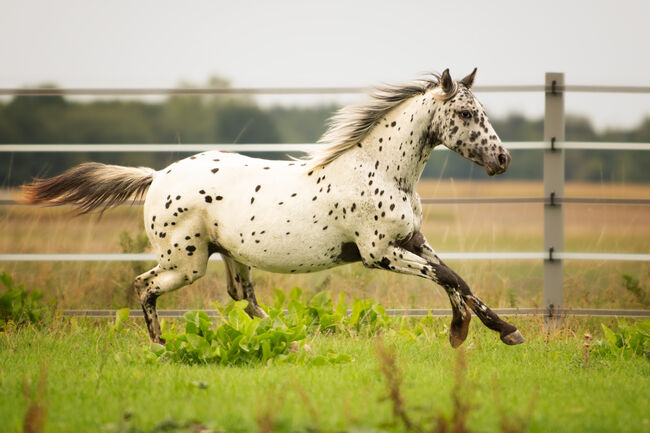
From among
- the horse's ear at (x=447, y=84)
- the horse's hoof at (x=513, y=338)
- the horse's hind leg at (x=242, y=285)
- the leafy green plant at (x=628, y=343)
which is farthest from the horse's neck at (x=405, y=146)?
the leafy green plant at (x=628, y=343)

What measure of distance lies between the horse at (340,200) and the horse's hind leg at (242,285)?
0.82ft

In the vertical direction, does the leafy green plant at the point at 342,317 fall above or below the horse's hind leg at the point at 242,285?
below

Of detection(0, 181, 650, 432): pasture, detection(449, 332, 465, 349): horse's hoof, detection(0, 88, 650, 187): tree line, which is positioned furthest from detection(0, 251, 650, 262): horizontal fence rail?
detection(0, 88, 650, 187): tree line

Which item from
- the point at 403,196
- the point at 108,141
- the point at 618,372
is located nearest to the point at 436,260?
the point at 403,196

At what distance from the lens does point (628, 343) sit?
17.9 ft

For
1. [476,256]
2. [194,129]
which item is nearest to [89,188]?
[476,256]

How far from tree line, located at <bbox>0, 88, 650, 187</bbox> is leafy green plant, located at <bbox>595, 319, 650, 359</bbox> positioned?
1254 cm

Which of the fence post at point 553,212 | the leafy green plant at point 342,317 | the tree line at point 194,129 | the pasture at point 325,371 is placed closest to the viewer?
the pasture at point 325,371

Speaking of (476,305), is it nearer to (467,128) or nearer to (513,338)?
(513,338)

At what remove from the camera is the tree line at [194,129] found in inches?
836

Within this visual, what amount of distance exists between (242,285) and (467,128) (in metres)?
2.08

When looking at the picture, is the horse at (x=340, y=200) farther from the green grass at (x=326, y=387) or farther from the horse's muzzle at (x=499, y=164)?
the green grass at (x=326, y=387)

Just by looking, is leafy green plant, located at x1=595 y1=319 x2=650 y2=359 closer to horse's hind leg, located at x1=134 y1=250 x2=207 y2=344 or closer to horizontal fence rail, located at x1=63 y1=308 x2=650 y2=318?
horizontal fence rail, located at x1=63 y1=308 x2=650 y2=318

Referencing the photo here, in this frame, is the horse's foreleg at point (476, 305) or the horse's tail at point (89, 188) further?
the horse's tail at point (89, 188)
